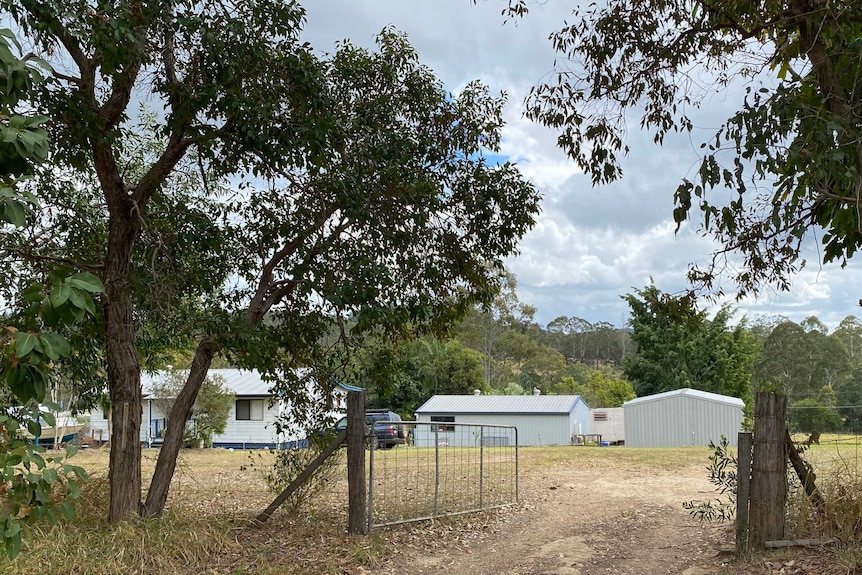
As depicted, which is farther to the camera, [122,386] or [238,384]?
[238,384]

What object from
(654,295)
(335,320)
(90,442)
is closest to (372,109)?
(335,320)

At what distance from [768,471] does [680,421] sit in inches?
970

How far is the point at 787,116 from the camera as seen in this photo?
5074mm

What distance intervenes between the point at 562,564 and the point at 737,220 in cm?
379

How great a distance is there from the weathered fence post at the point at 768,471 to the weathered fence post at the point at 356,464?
3.83 meters

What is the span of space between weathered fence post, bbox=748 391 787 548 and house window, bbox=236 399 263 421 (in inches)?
1081

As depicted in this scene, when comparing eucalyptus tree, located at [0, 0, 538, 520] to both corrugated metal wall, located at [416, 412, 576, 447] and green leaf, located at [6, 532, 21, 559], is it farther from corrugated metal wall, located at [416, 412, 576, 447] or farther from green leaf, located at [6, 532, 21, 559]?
corrugated metal wall, located at [416, 412, 576, 447]

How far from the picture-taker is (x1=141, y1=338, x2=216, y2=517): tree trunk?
24.8 ft

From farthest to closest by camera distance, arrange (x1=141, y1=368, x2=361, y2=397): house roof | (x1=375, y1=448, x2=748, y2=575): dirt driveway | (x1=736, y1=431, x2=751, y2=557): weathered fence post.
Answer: (x1=141, y1=368, x2=361, y2=397): house roof, (x1=375, y1=448, x2=748, y2=575): dirt driveway, (x1=736, y1=431, x2=751, y2=557): weathered fence post

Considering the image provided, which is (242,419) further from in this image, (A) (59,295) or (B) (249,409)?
(A) (59,295)

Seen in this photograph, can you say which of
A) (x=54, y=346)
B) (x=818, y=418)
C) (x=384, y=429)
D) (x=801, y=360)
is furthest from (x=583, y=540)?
(x=801, y=360)

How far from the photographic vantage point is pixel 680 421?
2956 cm

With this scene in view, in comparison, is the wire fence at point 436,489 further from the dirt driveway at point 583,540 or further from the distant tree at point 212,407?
the distant tree at point 212,407

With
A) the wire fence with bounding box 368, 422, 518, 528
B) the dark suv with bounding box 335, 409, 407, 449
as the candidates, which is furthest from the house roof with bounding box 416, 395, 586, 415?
the wire fence with bounding box 368, 422, 518, 528
